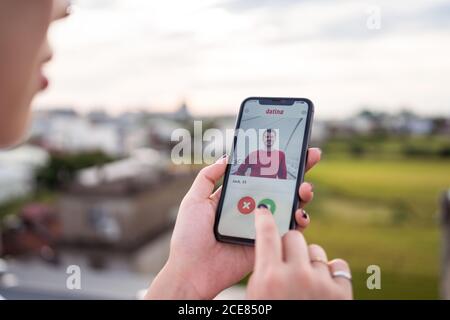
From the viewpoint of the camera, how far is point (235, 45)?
65.2 inches

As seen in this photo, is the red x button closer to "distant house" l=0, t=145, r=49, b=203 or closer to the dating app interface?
the dating app interface

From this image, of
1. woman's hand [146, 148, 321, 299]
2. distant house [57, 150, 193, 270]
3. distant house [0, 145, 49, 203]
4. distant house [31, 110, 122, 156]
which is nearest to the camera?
woman's hand [146, 148, 321, 299]

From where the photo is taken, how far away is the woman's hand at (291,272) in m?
0.51

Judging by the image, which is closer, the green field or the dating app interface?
the dating app interface

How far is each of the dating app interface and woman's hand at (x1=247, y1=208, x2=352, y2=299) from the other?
179 mm

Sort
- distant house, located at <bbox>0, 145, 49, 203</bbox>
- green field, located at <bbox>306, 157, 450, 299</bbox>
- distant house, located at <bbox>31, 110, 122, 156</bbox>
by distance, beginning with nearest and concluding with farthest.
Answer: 1. distant house, located at <bbox>31, 110, 122, 156</bbox>
2. distant house, located at <bbox>0, 145, 49, 203</bbox>
3. green field, located at <bbox>306, 157, 450, 299</bbox>

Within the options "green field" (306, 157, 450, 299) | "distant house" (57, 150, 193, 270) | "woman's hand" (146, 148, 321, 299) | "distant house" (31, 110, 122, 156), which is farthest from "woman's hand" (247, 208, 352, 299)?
"green field" (306, 157, 450, 299)

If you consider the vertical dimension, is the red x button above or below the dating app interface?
below

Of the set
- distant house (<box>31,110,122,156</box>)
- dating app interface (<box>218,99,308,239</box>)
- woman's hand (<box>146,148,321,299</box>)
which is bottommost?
woman's hand (<box>146,148,321,299</box>)

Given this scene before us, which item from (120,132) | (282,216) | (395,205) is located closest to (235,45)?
(282,216)

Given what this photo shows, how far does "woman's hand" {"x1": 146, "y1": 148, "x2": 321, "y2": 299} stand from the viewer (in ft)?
2.40

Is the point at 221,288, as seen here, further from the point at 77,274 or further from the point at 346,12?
the point at 346,12

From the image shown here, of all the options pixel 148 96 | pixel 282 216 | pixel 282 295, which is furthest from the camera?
pixel 148 96
